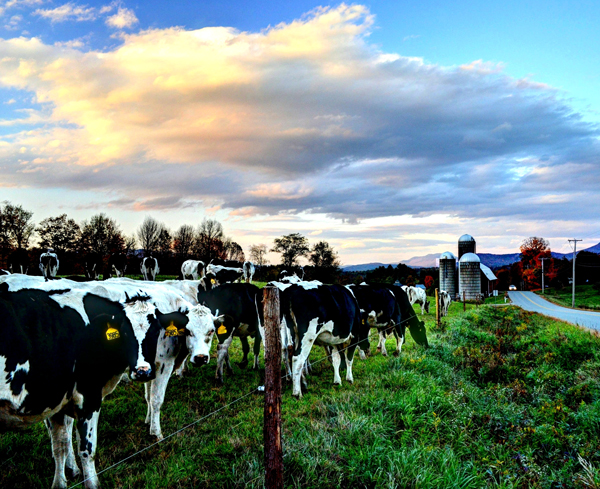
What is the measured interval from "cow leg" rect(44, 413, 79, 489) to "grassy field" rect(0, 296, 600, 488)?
1.02ft

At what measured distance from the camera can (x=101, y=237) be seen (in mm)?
60875

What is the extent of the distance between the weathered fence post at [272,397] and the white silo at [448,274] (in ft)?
160

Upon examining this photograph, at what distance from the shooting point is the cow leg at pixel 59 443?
189 inches

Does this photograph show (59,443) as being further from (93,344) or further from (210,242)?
(210,242)

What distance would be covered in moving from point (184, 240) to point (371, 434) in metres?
73.3

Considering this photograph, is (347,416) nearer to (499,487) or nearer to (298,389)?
(298,389)

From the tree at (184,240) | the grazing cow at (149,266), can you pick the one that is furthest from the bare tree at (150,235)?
the grazing cow at (149,266)

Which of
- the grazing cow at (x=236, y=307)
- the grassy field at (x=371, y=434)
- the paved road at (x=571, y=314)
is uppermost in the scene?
the grazing cow at (x=236, y=307)

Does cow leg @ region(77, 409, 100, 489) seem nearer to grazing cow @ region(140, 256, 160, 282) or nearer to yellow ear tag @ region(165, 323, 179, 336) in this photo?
yellow ear tag @ region(165, 323, 179, 336)

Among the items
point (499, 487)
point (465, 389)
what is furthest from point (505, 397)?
point (499, 487)

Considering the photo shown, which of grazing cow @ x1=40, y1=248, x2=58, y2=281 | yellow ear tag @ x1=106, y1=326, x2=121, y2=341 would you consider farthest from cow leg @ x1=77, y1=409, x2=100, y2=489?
grazing cow @ x1=40, y1=248, x2=58, y2=281

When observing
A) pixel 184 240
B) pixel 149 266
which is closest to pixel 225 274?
pixel 149 266

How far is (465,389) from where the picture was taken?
9.28m

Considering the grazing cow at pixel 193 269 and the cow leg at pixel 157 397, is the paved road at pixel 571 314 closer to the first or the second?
the grazing cow at pixel 193 269
